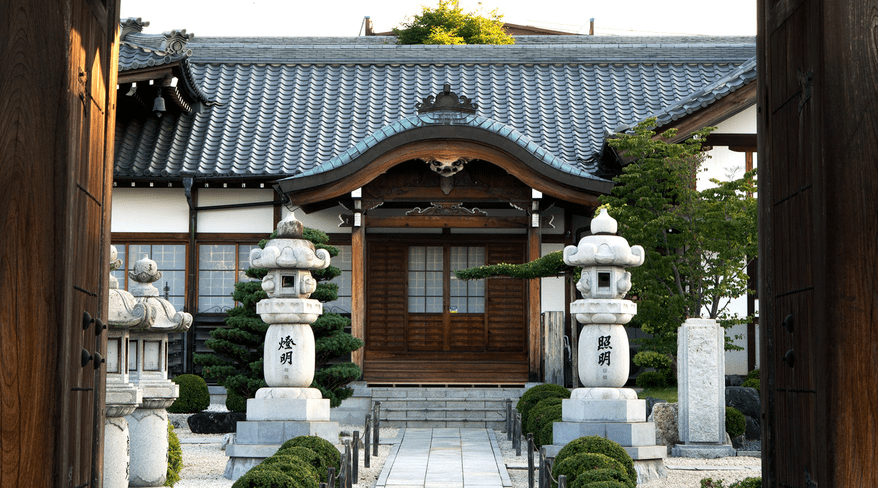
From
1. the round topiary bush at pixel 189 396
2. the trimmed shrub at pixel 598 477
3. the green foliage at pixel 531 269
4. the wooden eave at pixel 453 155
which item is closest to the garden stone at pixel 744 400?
the green foliage at pixel 531 269

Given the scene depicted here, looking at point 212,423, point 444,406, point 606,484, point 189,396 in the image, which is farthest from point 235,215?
point 606,484

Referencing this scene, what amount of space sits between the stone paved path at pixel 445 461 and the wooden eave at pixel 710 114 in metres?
6.84

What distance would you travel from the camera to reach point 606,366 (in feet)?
38.0

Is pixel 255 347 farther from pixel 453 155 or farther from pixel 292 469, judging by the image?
pixel 292 469

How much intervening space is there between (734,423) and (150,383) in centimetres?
822

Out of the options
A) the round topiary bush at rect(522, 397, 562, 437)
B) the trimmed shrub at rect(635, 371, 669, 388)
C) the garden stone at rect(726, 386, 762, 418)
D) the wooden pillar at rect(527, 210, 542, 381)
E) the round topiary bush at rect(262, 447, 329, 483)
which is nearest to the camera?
the round topiary bush at rect(262, 447, 329, 483)

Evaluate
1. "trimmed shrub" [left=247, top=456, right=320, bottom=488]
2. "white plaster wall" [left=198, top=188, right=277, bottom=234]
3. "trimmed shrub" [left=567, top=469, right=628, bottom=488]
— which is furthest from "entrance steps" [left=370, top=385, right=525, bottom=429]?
"trimmed shrub" [left=567, top=469, right=628, bottom=488]

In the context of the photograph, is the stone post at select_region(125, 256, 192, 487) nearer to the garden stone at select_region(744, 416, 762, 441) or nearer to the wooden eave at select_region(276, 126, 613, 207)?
the wooden eave at select_region(276, 126, 613, 207)

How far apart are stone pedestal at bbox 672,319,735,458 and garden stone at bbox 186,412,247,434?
6.83 metres

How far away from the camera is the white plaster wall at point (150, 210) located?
1995 centimetres

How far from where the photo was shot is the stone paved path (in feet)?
35.4

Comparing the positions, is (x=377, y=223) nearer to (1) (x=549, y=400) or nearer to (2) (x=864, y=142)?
(1) (x=549, y=400)

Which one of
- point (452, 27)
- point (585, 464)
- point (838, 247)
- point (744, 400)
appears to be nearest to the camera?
point (838, 247)

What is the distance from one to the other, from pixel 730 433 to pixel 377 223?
313 inches
